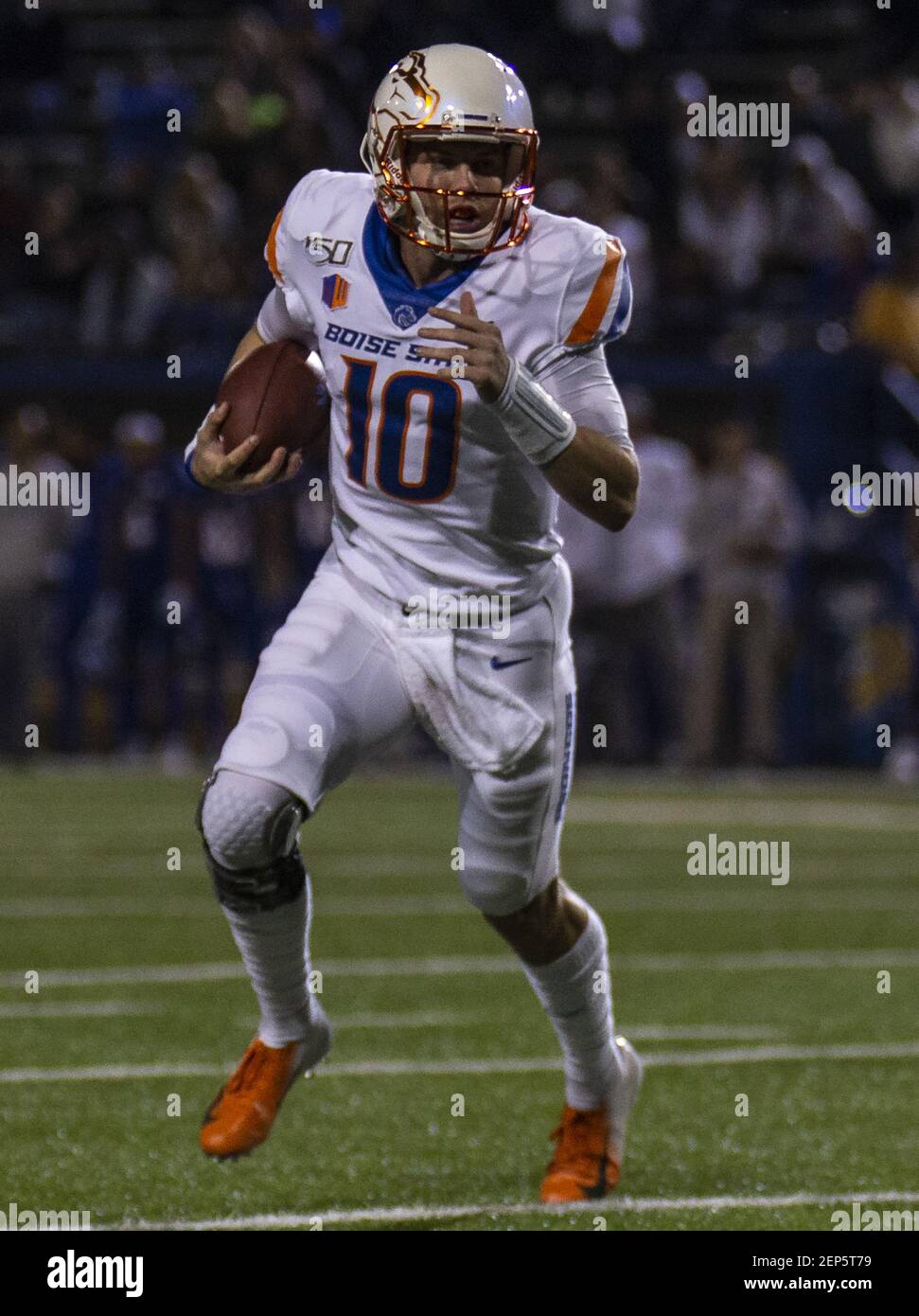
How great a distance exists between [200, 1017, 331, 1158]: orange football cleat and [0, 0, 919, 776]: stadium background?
7.92m

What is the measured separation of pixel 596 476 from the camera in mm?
3635

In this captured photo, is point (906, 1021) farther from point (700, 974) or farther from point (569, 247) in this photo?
point (569, 247)

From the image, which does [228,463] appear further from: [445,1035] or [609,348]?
[609,348]

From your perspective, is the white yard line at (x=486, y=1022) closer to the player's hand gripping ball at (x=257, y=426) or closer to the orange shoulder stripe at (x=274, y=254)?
the player's hand gripping ball at (x=257, y=426)

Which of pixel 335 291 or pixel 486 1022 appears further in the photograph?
pixel 486 1022

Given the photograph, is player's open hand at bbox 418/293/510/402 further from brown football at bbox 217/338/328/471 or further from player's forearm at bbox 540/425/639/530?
brown football at bbox 217/338/328/471

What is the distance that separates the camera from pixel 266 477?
3871 mm

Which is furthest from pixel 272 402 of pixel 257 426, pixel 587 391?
pixel 587 391

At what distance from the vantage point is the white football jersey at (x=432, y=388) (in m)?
3.78

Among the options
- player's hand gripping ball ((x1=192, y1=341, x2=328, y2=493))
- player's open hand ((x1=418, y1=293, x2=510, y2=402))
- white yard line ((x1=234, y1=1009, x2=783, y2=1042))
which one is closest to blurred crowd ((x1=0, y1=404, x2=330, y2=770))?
white yard line ((x1=234, y1=1009, x2=783, y2=1042))

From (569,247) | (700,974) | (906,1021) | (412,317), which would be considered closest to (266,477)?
(412,317)

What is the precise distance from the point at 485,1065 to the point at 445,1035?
13.9 inches

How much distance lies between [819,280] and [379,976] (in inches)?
304

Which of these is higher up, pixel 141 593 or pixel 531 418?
pixel 531 418
